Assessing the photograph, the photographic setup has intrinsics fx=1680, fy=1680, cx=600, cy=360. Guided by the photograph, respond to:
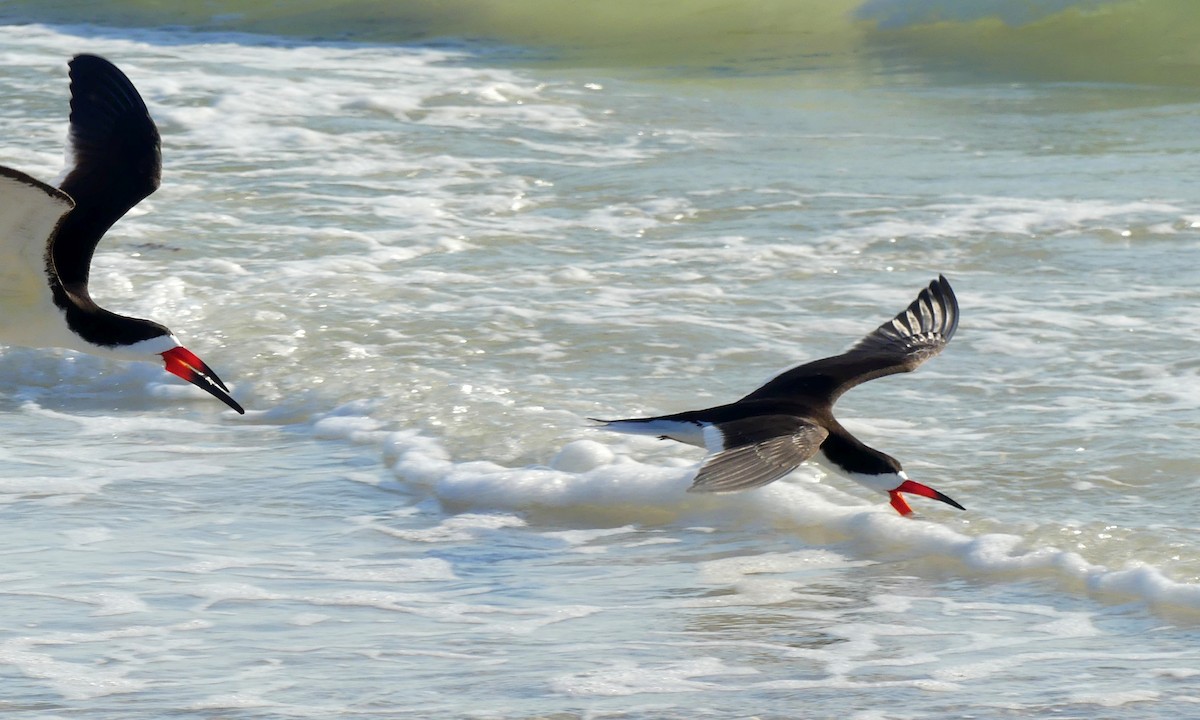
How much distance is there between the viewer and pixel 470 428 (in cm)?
645

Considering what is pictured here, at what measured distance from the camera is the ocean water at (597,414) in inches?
164

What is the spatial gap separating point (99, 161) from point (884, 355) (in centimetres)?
309

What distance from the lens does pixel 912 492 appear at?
528 centimetres

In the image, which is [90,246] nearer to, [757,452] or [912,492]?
[757,452]

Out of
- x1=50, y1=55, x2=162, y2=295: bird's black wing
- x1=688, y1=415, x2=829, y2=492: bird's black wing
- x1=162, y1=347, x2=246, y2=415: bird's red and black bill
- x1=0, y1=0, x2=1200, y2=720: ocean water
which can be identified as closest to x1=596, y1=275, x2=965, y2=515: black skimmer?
x1=688, y1=415, x2=829, y2=492: bird's black wing

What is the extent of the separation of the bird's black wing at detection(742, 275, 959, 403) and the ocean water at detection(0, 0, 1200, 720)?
1.02 ft

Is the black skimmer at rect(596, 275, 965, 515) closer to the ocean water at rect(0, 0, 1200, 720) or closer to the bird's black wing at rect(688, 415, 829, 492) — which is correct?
the bird's black wing at rect(688, 415, 829, 492)

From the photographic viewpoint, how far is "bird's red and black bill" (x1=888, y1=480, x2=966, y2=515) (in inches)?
206

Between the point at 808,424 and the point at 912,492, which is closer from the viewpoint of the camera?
the point at 912,492

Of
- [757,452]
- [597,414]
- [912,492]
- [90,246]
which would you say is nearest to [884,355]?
A: [912,492]

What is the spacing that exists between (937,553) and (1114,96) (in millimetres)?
10158

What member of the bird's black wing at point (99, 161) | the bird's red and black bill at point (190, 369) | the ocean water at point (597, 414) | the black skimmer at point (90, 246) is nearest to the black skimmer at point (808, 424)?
the ocean water at point (597, 414)

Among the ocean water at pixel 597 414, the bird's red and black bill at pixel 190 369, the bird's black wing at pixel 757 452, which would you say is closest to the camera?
the ocean water at pixel 597 414

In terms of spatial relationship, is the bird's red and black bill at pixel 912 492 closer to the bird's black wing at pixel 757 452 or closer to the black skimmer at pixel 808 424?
the black skimmer at pixel 808 424
